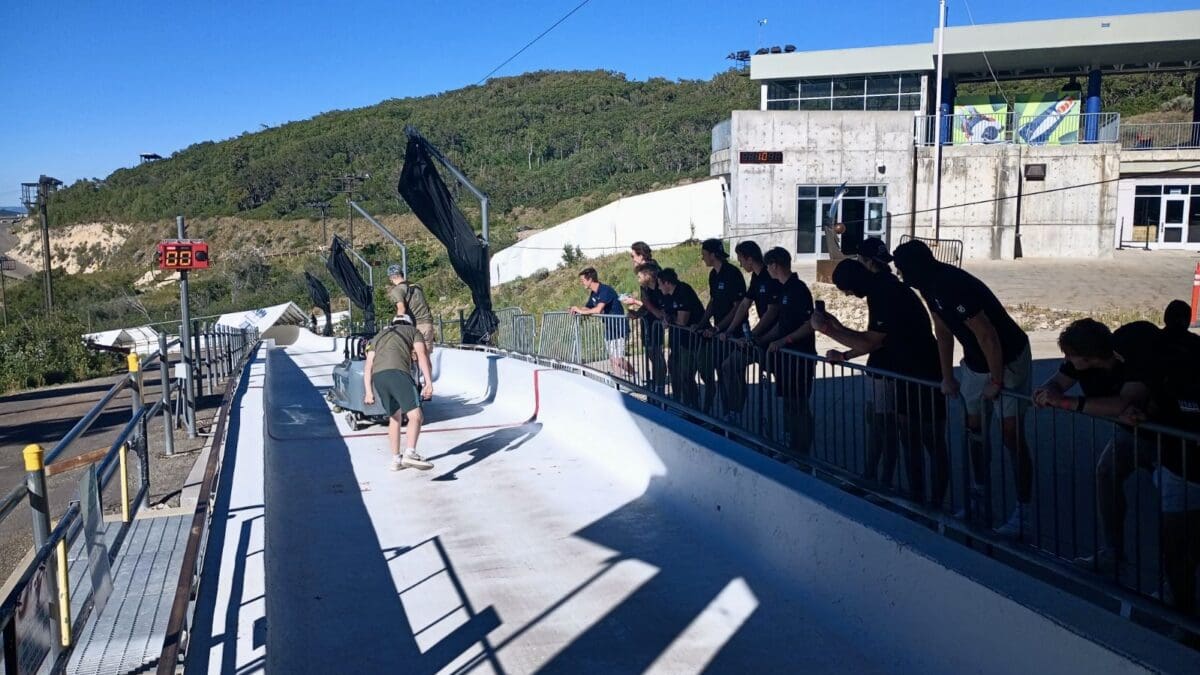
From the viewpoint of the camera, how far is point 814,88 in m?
35.0

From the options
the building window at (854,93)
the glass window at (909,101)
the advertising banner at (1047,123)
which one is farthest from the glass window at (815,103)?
the advertising banner at (1047,123)

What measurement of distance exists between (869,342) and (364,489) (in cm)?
461

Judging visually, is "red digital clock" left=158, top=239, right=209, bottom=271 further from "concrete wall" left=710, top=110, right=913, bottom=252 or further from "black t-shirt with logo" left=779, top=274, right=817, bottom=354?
"concrete wall" left=710, top=110, right=913, bottom=252

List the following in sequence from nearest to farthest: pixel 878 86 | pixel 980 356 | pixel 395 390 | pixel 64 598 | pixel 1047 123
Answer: pixel 64 598
pixel 980 356
pixel 395 390
pixel 1047 123
pixel 878 86

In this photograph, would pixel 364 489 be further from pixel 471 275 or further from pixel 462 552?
pixel 471 275

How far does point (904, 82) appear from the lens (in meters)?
34.8

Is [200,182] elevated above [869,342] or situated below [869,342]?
above

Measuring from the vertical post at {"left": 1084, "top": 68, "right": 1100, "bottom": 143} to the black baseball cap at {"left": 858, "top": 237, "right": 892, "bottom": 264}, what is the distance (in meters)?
31.1

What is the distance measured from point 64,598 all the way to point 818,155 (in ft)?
102

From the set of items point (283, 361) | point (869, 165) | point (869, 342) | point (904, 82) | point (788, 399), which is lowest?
point (283, 361)

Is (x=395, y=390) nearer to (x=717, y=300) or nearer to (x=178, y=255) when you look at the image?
(x=717, y=300)

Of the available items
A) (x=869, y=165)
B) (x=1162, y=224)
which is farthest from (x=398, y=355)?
(x=1162, y=224)

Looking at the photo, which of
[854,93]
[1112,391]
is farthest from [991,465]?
[854,93]

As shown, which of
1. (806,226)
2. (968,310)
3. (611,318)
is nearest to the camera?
(968,310)
